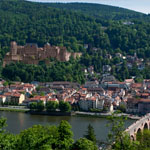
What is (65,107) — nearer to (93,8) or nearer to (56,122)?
(56,122)

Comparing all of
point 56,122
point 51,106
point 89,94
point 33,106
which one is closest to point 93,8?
point 89,94

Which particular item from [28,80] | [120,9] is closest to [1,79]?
[28,80]

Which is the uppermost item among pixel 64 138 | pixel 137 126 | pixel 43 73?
pixel 43 73

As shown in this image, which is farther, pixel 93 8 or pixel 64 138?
pixel 93 8

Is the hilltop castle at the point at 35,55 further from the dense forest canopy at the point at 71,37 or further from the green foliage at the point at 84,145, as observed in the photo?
the green foliage at the point at 84,145

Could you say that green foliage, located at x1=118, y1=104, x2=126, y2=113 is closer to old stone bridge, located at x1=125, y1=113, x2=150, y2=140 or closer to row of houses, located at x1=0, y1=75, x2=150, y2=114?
row of houses, located at x1=0, y1=75, x2=150, y2=114

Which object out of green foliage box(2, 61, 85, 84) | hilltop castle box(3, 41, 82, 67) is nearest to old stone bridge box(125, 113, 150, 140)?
green foliage box(2, 61, 85, 84)

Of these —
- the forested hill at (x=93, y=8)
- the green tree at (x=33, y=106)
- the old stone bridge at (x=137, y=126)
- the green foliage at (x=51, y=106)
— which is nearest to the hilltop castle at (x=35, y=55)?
the green tree at (x=33, y=106)

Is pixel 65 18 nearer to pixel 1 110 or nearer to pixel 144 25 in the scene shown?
pixel 144 25
